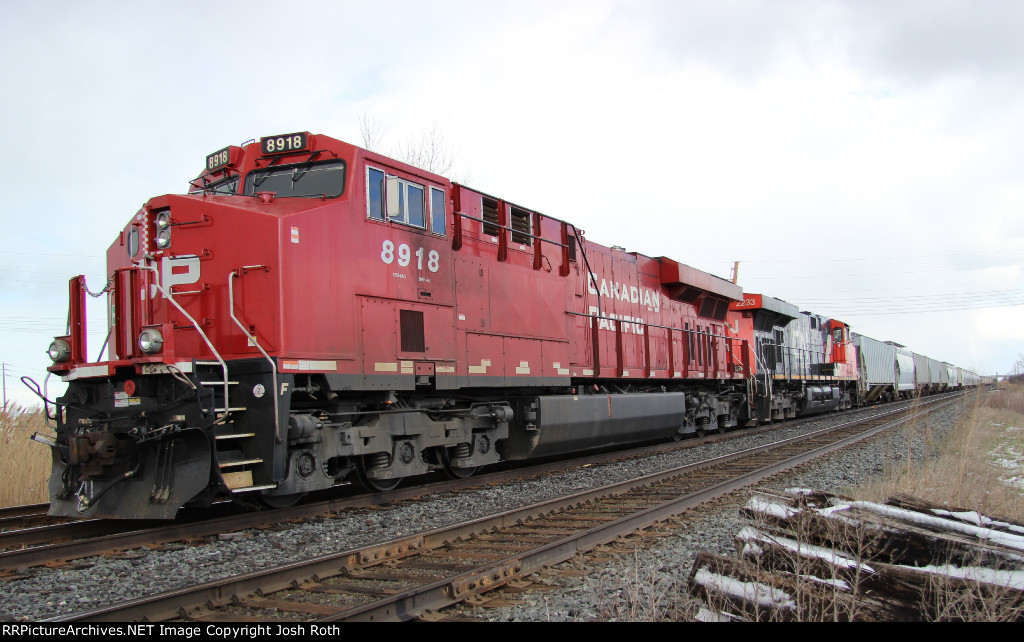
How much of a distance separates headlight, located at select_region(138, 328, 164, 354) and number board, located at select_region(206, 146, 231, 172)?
8.31 ft

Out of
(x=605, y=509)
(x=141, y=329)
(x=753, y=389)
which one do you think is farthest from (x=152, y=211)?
(x=753, y=389)

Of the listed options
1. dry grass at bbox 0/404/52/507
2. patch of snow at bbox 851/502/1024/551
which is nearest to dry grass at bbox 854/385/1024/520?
patch of snow at bbox 851/502/1024/551

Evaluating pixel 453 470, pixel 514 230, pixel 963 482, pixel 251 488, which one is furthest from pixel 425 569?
pixel 963 482

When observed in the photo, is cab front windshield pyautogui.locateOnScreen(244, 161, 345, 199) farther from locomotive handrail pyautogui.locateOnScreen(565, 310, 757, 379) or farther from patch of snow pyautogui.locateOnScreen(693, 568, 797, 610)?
patch of snow pyautogui.locateOnScreen(693, 568, 797, 610)

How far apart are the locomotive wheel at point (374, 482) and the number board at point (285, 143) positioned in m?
3.52

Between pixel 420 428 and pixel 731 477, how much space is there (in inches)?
164

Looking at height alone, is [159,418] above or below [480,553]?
above

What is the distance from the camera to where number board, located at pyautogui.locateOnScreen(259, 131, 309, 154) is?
7496 millimetres

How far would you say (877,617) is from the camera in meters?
3.55

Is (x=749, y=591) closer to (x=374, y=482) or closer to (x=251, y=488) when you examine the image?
(x=251, y=488)

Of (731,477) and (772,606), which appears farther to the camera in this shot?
(731,477)

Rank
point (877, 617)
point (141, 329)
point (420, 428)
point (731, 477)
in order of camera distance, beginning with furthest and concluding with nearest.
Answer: point (731, 477)
point (420, 428)
point (141, 329)
point (877, 617)

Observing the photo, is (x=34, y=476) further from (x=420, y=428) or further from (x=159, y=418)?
(x=420, y=428)

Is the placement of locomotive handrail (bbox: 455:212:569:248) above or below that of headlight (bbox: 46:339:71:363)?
above
